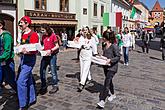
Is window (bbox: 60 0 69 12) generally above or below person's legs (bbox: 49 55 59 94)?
above

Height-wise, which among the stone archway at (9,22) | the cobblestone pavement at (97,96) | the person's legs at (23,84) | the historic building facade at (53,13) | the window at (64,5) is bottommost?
the cobblestone pavement at (97,96)

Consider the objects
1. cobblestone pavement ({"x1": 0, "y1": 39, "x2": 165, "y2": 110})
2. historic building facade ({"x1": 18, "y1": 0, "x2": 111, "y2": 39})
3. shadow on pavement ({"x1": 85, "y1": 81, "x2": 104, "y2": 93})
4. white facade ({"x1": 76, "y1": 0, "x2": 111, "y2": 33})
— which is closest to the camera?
cobblestone pavement ({"x1": 0, "y1": 39, "x2": 165, "y2": 110})

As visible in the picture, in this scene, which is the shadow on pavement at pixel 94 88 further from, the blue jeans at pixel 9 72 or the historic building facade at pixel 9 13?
the historic building facade at pixel 9 13

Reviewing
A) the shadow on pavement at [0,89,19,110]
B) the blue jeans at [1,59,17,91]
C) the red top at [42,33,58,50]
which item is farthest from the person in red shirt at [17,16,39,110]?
the red top at [42,33,58,50]

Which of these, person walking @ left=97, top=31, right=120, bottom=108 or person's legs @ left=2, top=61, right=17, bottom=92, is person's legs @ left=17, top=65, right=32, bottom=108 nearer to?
person's legs @ left=2, top=61, right=17, bottom=92

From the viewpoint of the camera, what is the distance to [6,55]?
5.29 meters

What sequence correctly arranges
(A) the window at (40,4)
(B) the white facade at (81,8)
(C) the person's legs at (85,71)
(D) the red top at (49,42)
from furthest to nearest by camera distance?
(A) the window at (40,4) < (B) the white facade at (81,8) < (C) the person's legs at (85,71) < (D) the red top at (49,42)

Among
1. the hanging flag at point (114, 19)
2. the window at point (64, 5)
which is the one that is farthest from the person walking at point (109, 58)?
the window at point (64, 5)

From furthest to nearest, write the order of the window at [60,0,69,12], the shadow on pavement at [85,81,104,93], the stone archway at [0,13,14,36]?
the window at [60,0,69,12], the stone archway at [0,13,14,36], the shadow on pavement at [85,81,104,93]

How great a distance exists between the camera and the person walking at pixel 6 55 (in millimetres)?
5277

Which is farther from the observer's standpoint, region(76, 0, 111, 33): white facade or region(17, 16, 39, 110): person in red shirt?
region(76, 0, 111, 33): white facade

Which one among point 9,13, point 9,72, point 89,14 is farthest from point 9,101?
point 89,14

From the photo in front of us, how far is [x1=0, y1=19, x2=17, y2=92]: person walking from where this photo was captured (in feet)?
17.3

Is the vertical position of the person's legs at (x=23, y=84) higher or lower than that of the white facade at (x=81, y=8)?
lower
